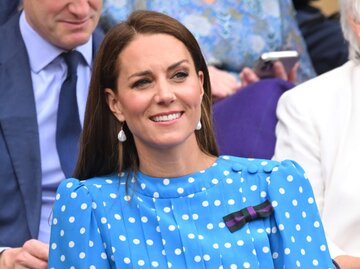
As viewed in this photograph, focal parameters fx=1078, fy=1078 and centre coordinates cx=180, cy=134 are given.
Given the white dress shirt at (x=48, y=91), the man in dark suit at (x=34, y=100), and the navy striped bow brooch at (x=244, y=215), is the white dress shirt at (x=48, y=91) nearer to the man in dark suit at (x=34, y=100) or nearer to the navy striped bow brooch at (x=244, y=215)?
the man in dark suit at (x=34, y=100)

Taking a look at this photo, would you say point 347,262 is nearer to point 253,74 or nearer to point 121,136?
point 121,136

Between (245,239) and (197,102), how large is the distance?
29 cm

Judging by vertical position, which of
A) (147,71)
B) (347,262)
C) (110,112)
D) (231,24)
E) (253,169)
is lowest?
(347,262)

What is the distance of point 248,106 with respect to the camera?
3062 mm

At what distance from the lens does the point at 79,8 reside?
2.93m

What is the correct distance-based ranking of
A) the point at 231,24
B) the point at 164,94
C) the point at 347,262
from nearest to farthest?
the point at 164,94 → the point at 347,262 → the point at 231,24

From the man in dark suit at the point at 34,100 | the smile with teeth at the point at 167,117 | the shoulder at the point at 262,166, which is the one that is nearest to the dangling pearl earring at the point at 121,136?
the smile with teeth at the point at 167,117

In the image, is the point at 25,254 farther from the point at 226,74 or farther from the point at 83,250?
the point at 226,74

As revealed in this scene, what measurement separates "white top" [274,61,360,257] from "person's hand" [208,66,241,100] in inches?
16.7

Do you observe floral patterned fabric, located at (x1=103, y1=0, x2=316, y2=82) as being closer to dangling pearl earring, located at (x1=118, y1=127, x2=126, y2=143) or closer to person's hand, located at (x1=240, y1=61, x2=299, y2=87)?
person's hand, located at (x1=240, y1=61, x2=299, y2=87)

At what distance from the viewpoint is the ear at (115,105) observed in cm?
221

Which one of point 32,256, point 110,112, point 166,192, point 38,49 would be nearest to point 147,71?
point 110,112

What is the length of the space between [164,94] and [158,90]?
19 millimetres

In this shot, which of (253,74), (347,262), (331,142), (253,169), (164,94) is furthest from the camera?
(253,74)
